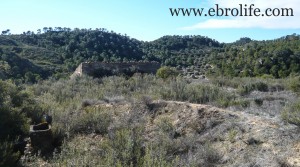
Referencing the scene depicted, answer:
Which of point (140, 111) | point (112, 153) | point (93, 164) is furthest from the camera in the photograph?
point (140, 111)

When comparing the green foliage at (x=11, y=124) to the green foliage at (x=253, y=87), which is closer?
the green foliage at (x=11, y=124)

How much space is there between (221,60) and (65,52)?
2270cm

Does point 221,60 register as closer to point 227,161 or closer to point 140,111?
point 140,111

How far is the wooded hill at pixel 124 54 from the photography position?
109ft

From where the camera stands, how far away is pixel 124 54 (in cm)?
5022

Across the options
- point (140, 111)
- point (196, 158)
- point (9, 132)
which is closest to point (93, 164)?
point (196, 158)

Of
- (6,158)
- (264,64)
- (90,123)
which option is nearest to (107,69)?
(90,123)

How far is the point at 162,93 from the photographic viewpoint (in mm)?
11461

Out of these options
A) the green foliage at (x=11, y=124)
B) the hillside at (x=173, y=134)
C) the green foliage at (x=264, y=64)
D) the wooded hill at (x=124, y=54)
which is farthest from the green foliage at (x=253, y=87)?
the wooded hill at (x=124, y=54)

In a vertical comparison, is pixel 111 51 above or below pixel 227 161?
above

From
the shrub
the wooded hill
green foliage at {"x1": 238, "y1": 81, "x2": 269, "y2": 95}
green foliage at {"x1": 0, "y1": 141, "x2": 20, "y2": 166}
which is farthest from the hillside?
the wooded hill

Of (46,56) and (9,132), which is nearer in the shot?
(9,132)

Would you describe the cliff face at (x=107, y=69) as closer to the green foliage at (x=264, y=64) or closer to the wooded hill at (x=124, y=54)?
the wooded hill at (x=124, y=54)

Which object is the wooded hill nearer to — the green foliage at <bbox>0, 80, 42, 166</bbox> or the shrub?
the green foliage at <bbox>0, 80, 42, 166</bbox>
